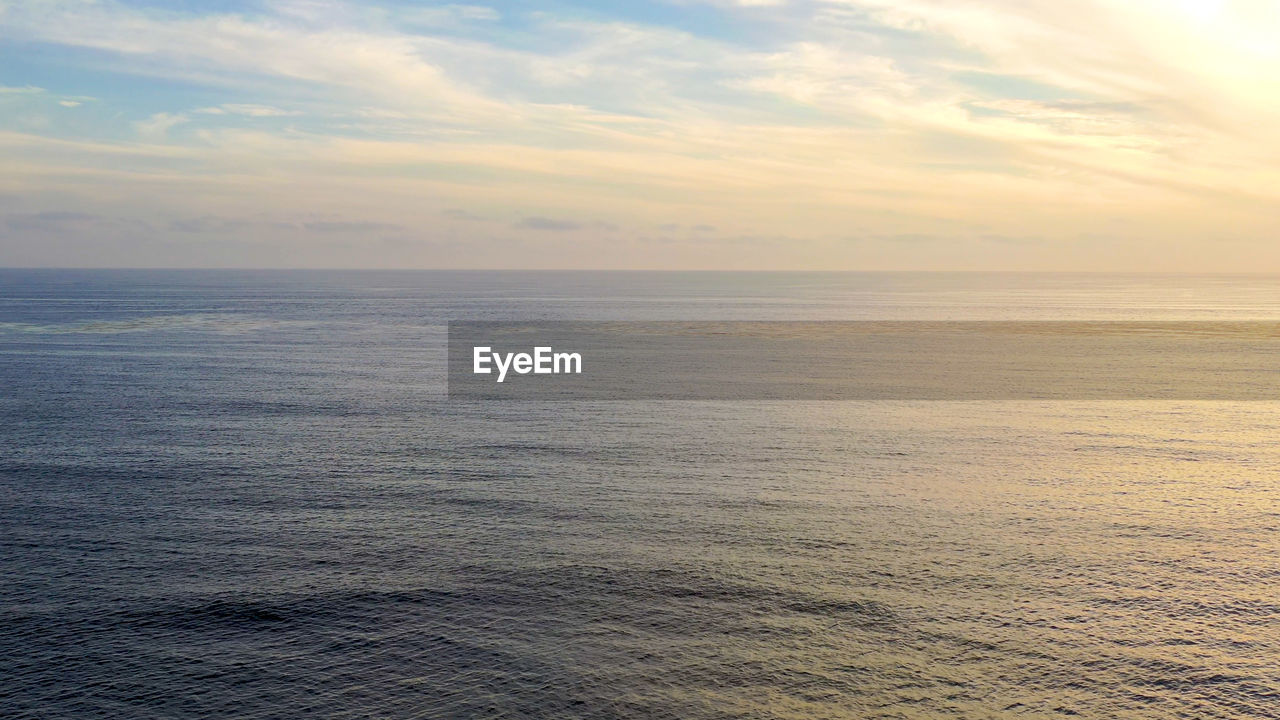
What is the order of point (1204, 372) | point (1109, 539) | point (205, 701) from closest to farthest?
point (205, 701) < point (1109, 539) < point (1204, 372)

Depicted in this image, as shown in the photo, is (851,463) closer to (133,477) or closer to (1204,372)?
(133,477)

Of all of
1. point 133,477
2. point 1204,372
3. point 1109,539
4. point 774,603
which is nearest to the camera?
point 774,603

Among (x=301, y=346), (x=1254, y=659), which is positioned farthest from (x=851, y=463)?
(x=301, y=346)

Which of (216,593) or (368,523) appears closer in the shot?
(216,593)

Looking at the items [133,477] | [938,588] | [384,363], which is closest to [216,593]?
[133,477]

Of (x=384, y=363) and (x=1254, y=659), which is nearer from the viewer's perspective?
(x=1254, y=659)

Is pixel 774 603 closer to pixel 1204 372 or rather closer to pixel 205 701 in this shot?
pixel 205 701
